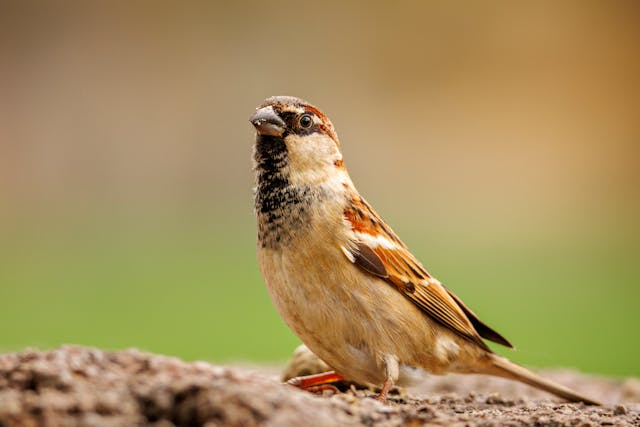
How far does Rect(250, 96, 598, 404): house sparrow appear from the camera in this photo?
300 centimetres

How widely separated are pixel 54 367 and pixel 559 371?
14.0 feet

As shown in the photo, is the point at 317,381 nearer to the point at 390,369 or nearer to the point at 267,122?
the point at 390,369

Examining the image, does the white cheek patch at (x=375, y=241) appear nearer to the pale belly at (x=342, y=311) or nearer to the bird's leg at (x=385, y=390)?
the pale belly at (x=342, y=311)

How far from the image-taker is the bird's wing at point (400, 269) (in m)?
3.11

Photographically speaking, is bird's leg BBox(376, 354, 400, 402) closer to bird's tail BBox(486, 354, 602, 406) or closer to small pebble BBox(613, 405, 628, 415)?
bird's tail BBox(486, 354, 602, 406)

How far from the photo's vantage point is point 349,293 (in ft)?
9.89

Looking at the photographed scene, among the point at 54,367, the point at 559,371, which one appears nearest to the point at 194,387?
the point at 54,367

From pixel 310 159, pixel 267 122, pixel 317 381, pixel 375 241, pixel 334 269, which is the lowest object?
pixel 317 381

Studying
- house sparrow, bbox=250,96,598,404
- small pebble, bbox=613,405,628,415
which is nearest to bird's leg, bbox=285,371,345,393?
house sparrow, bbox=250,96,598,404

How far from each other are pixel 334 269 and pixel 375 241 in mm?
299

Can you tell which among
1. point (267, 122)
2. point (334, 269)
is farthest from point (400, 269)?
point (267, 122)

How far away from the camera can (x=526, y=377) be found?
3662 mm

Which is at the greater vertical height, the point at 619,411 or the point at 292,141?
the point at 292,141

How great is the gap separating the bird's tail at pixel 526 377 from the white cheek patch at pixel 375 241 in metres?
0.78
